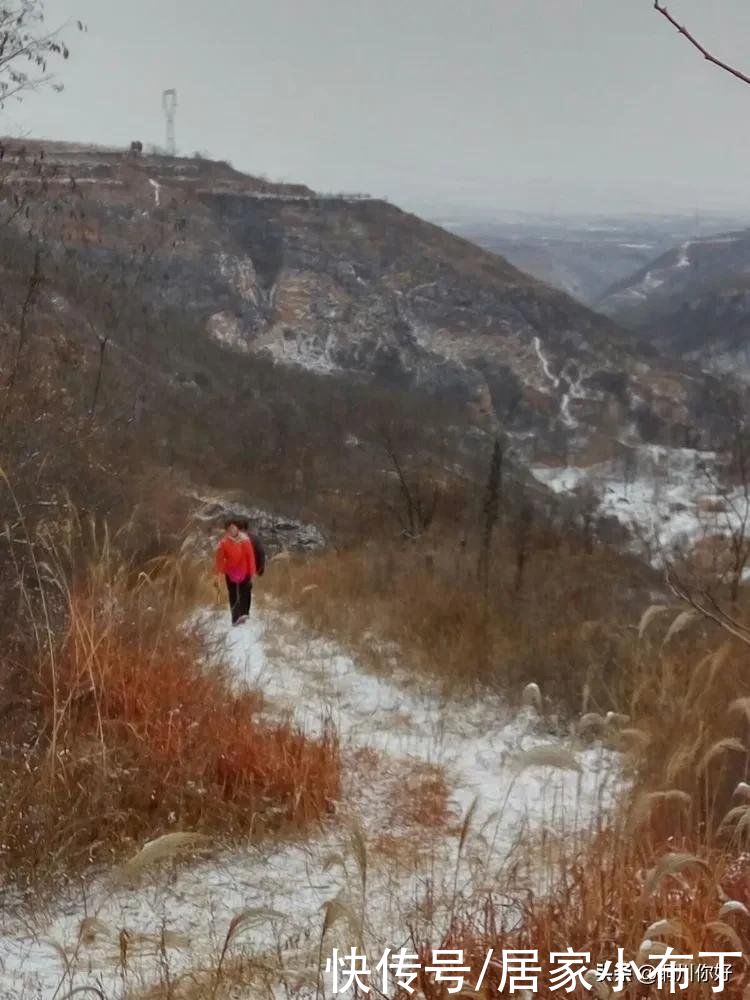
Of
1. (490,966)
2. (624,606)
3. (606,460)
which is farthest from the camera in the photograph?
(606,460)

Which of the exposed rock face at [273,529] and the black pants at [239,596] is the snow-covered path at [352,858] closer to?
the black pants at [239,596]

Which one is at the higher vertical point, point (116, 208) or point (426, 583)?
point (116, 208)

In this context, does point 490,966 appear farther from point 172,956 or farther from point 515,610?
point 515,610

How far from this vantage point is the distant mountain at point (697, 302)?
95.2 m

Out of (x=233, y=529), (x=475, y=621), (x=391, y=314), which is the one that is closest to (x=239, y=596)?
(x=233, y=529)

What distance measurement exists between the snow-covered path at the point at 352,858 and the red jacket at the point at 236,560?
1500 millimetres

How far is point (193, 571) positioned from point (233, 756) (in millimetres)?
4459

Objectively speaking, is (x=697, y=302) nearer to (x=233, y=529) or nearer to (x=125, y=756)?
(x=233, y=529)

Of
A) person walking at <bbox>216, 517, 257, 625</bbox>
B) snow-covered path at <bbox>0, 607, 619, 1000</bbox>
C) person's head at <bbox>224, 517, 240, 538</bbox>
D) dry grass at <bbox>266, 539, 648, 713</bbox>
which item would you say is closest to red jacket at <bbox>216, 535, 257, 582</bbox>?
person walking at <bbox>216, 517, 257, 625</bbox>

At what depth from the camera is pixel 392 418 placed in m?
58.0

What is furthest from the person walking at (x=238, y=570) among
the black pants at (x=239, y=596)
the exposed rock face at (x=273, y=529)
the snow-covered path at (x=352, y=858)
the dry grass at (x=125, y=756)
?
the exposed rock face at (x=273, y=529)

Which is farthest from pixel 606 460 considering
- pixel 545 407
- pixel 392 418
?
pixel 392 418

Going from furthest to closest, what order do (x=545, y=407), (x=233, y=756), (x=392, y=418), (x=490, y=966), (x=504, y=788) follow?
(x=545, y=407) → (x=392, y=418) → (x=504, y=788) → (x=233, y=756) → (x=490, y=966)

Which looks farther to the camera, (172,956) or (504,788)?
(504,788)
